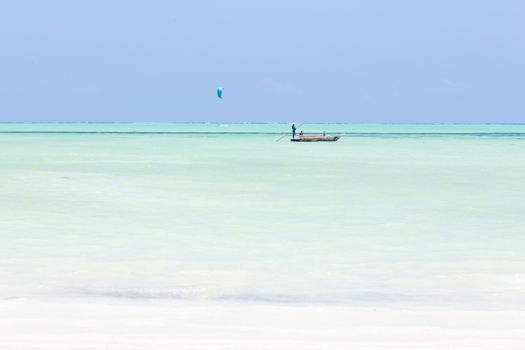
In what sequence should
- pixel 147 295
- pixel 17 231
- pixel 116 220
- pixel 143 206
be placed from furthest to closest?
1. pixel 143 206
2. pixel 116 220
3. pixel 17 231
4. pixel 147 295

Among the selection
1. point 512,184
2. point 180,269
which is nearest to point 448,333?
point 180,269

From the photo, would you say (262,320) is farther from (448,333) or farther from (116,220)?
(116,220)

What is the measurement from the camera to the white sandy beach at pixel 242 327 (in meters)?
5.32

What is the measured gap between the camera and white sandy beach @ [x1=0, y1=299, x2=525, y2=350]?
17.4 feet

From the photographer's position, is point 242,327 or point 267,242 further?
point 267,242

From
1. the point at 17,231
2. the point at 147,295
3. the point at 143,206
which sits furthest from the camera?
the point at 143,206

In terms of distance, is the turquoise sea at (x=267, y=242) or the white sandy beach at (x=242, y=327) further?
the turquoise sea at (x=267, y=242)

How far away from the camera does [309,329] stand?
577 centimetres

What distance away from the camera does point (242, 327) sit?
586 cm

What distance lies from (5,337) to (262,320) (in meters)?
1.67

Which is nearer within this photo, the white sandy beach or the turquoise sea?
the white sandy beach

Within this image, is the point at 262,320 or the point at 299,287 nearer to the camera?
the point at 262,320

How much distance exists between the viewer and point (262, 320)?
611 cm

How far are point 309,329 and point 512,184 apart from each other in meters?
16.6
